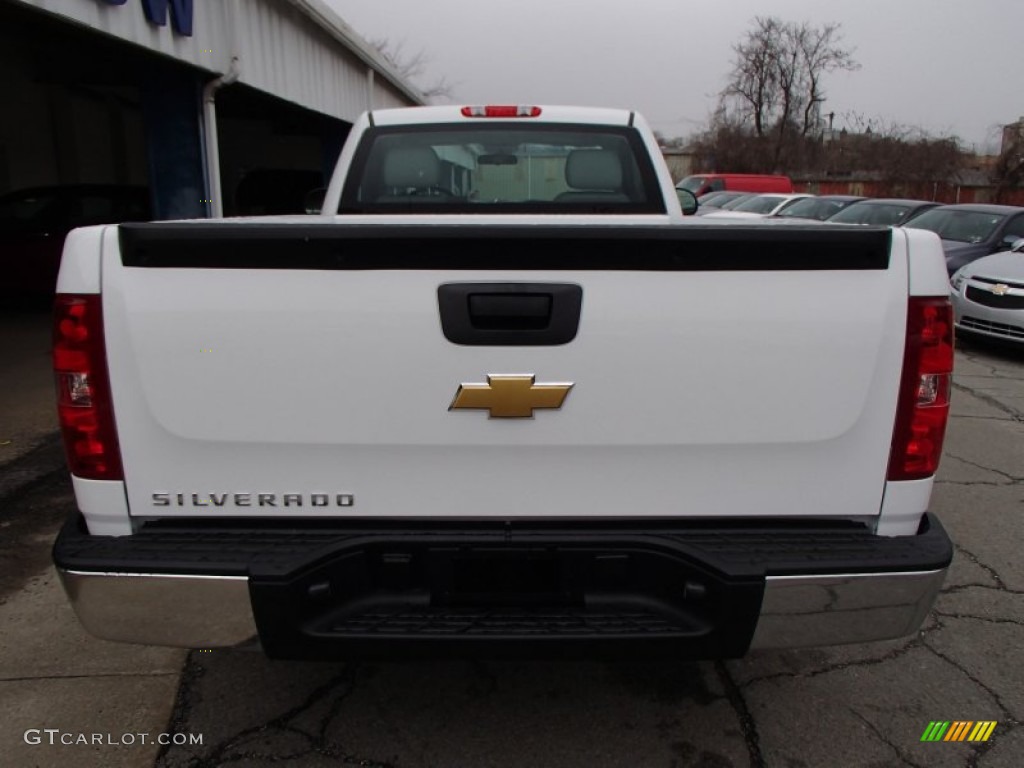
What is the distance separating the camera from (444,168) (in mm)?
3891

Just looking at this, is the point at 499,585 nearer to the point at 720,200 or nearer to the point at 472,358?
the point at 472,358

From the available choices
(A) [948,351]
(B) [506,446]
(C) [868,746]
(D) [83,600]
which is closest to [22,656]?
(D) [83,600]

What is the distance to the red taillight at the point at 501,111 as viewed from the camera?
4.08 meters

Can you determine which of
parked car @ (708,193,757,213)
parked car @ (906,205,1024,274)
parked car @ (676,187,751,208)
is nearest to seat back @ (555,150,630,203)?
parked car @ (906,205,1024,274)

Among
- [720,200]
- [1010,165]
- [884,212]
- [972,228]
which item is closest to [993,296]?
[972,228]

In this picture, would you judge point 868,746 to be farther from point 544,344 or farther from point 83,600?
point 83,600

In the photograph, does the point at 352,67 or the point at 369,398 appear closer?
the point at 369,398

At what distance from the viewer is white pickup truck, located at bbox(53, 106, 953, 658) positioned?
181 centimetres

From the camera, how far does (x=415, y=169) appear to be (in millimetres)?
3832

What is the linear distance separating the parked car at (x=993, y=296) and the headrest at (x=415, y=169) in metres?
6.63

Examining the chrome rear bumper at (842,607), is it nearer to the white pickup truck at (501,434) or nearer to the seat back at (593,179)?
the white pickup truck at (501,434)

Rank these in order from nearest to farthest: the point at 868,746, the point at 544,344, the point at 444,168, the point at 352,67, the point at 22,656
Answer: the point at 544,344 < the point at 868,746 < the point at 22,656 < the point at 444,168 < the point at 352,67

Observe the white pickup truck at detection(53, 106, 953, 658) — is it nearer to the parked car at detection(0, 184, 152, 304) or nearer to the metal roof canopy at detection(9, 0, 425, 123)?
the metal roof canopy at detection(9, 0, 425, 123)

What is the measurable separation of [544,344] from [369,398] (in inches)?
17.6
